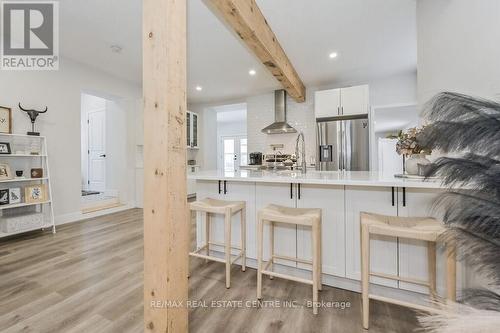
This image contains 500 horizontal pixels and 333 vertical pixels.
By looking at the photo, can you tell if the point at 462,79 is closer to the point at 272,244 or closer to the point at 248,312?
the point at 272,244

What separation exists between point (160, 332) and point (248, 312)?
0.64 m

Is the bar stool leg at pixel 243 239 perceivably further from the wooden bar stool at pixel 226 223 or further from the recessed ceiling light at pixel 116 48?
the recessed ceiling light at pixel 116 48

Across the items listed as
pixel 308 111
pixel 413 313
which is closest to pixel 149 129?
pixel 413 313

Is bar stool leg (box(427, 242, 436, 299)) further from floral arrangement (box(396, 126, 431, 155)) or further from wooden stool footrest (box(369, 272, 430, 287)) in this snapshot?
floral arrangement (box(396, 126, 431, 155))

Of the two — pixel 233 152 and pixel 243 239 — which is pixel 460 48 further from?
pixel 233 152

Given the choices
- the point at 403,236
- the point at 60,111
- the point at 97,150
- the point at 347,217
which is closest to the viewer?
the point at 403,236

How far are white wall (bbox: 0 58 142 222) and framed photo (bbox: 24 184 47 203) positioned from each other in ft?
1.10

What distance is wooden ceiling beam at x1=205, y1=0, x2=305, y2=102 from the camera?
6.05 feet

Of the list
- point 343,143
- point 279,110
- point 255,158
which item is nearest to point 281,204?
point 343,143

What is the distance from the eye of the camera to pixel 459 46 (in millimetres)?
1663

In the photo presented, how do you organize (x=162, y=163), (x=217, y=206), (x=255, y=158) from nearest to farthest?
1. (x=162, y=163)
2. (x=217, y=206)
3. (x=255, y=158)

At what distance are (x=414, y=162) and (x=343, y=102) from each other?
2.65 metres

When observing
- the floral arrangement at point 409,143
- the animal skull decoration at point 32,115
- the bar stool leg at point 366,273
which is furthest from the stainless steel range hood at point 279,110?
the animal skull decoration at point 32,115

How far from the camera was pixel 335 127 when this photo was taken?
413cm
